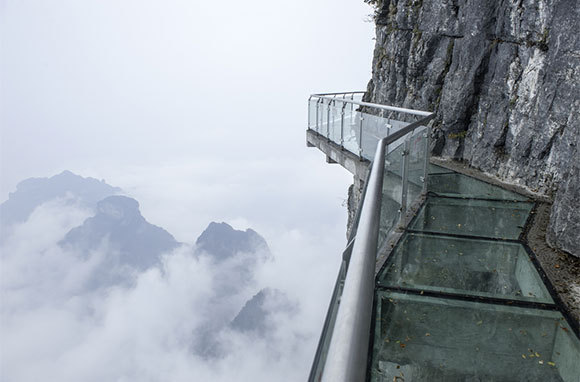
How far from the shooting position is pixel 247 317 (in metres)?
138

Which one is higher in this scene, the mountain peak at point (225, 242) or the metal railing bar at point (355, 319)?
the metal railing bar at point (355, 319)

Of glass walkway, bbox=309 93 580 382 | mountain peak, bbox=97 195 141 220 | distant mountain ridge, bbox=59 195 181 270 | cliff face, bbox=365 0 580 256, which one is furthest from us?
mountain peak, bbox=97 195 141 220

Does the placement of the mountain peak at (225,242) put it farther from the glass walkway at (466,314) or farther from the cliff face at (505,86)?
the glass walkway at (466,314)

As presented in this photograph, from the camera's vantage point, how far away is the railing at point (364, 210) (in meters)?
0.91

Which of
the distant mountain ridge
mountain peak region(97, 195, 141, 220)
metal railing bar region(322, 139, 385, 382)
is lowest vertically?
the distant mountain ridge

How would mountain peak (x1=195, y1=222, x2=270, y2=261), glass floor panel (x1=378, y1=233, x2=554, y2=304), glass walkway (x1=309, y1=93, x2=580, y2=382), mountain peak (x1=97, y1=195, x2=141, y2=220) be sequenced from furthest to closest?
mountain peak (x1=97, y1=195, x2=141, y2=220), mountain peak (x1=195, y1=222, x2=270, y2=261), glass floor panel (x1=378, y1=233, x2=554, y2=304), glass walkway (x1=309, y1=93, x2=580, y2=382)

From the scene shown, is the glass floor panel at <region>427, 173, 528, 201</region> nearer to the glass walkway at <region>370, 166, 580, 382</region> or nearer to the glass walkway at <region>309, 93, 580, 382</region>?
the glass walkway at <region>309, 93, 580, 382</region>

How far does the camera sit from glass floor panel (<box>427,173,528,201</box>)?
6.05 meters

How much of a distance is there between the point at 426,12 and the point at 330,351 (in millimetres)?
13918

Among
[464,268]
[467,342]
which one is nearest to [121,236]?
[464,268]

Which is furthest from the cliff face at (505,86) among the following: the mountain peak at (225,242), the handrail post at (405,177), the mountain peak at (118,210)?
the mountain peak at (118,210)

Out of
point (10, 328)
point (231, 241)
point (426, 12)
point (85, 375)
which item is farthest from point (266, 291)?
point (426, 12)

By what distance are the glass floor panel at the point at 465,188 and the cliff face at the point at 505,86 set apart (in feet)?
2.25

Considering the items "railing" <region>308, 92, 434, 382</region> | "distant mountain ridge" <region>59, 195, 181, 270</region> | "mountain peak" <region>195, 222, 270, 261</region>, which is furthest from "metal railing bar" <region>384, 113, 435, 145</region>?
"distant mountain ridge" <region>59, 195, 181, 270</region>
